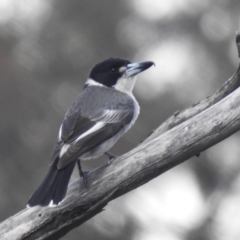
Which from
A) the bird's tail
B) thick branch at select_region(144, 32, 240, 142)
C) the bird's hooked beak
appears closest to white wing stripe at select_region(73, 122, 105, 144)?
the bird's tail

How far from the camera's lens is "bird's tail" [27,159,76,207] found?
16.2 feet

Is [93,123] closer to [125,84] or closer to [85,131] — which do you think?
[85,131]

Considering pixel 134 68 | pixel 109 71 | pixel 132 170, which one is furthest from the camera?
pixel 109 71

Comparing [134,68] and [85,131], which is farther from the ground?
Result: [134,68]

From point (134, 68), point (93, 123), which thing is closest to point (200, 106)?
point (93, 123)

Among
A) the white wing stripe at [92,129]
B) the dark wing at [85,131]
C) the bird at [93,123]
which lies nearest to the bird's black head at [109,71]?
the bird at [93,123]

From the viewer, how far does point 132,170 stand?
4961 mm

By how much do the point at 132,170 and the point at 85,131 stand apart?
48 cm

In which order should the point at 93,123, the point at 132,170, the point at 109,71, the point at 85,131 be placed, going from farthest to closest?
the point at 109,71 → the point at 93,123 → the point at 85,131 → the point at 132,170

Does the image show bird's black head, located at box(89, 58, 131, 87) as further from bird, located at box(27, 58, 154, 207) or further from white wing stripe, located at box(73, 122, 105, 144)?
white wing stripe, located at box(73, 122, 105, 144)

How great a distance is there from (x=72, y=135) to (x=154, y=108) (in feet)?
7.55

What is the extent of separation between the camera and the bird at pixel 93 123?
506 cm

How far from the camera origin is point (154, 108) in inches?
295

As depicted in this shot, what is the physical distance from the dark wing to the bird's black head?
450 millimetres
